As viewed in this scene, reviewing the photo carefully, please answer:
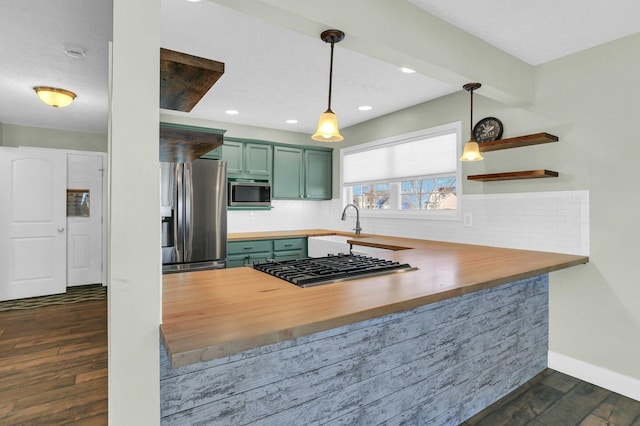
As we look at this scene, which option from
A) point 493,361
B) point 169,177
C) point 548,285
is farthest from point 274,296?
point 169,177

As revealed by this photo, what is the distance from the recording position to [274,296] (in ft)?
4.40

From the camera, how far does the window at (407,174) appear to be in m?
3.50

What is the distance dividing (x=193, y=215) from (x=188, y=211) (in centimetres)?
7

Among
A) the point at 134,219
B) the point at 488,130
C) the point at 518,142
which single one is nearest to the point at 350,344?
the point at 134,219

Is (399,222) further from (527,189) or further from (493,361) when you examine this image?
(493,361)

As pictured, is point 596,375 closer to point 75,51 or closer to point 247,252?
point 247,252

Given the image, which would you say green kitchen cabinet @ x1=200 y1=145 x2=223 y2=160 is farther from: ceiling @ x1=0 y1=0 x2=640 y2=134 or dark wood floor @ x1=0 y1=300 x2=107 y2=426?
dark wood floor @ x1=0 y1=300 x2=107 y2=426

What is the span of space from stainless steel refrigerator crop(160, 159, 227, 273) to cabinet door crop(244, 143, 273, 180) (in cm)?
63

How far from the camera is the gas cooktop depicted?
1580 mm

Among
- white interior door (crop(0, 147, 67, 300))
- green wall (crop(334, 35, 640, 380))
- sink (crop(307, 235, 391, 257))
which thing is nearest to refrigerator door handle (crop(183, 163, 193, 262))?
sink (crop(307, 235, 391, 257))

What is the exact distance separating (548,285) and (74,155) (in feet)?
19.9

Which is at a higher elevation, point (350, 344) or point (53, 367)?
point (350, 344)

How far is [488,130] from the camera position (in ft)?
9.99

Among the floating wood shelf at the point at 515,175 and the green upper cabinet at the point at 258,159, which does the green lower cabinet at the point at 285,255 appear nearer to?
the green upper cabinet at the point at 258,159
